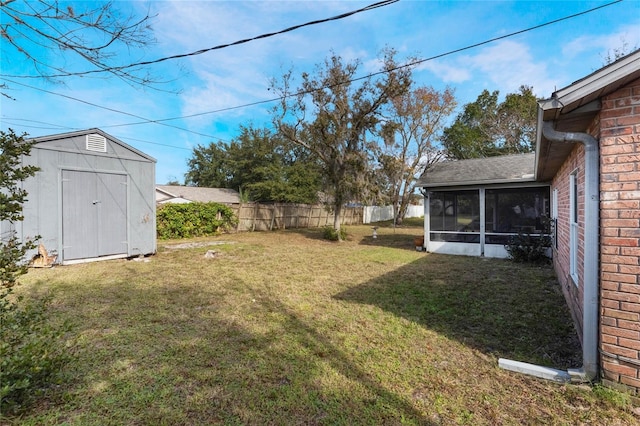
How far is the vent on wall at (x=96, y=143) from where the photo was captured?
7.76m

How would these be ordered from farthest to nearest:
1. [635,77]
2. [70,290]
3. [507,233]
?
[507,233], [70,290], [635,77]

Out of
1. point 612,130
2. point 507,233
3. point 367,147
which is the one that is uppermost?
point 367,147

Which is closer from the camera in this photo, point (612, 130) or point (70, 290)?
point (612, 130)

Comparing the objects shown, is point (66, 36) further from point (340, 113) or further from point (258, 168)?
point (258, 168)

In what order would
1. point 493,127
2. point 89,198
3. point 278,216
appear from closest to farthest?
point 89,198, point 278,216, point 493,127

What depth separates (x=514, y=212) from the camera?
906 cm

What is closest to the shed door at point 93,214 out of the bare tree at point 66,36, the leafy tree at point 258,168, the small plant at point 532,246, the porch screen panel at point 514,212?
the bare tree at point 66,36

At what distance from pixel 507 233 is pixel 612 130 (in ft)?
24.7

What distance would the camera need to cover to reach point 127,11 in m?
2.56

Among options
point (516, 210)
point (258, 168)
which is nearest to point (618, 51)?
point (516, 210)

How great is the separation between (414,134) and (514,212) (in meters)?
16.0

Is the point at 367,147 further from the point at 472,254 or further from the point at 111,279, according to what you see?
the point at 111,279

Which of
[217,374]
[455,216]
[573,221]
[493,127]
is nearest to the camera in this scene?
[217,374]

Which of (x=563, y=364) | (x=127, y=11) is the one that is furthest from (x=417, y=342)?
(x=127, y=11)
